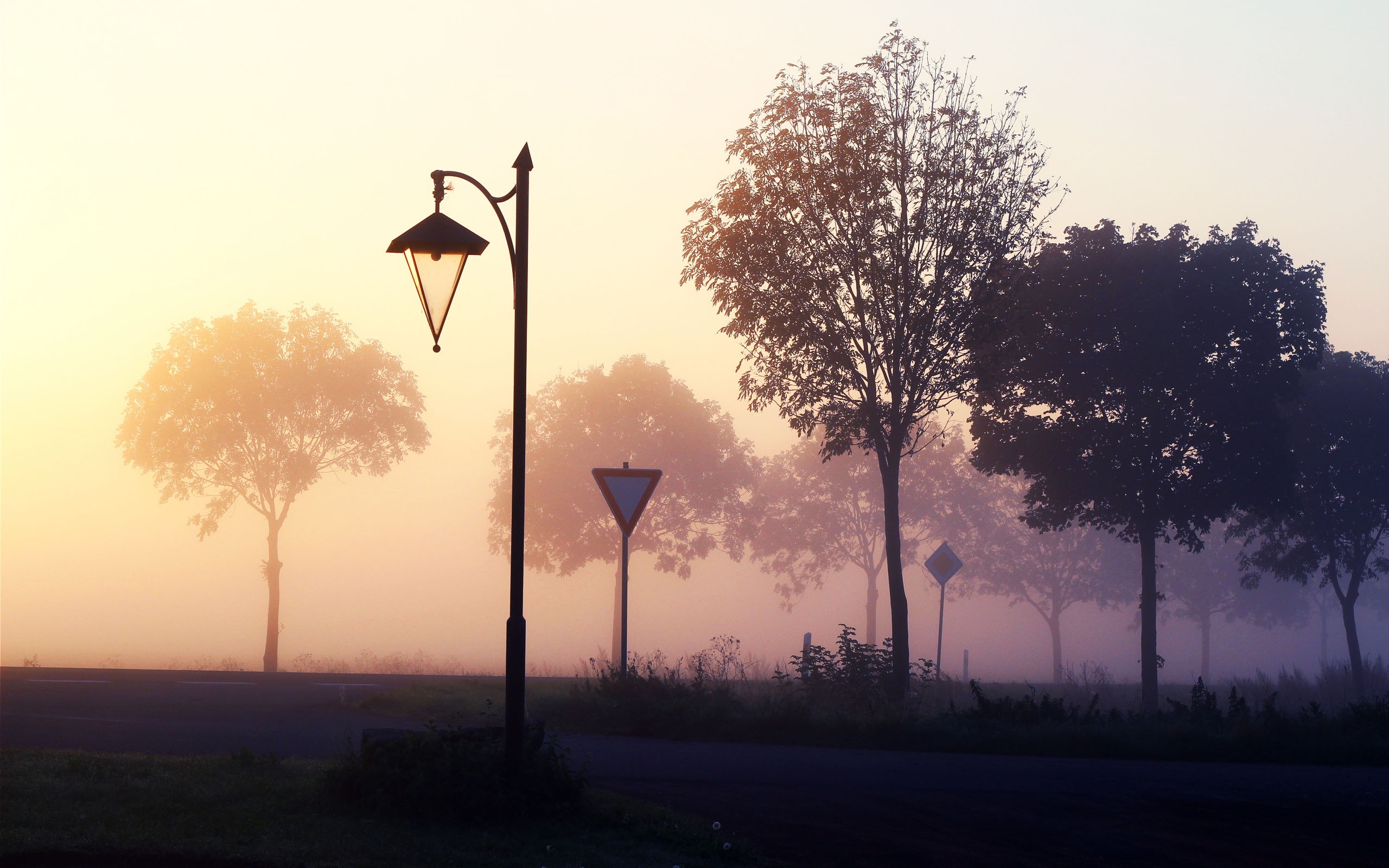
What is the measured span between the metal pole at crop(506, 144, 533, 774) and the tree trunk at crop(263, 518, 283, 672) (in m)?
26.9

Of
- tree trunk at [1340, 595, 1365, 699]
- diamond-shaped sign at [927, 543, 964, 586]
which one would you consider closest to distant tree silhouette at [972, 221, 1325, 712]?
diamond-shaped sign at [927, 543, 964, 586]

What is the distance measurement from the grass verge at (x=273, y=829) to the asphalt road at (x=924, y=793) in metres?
0.76

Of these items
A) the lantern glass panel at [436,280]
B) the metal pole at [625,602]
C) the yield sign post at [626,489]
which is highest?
the lantern glass panel at [436,280]

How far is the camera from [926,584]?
80.2 metres

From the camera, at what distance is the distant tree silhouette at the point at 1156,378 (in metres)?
25.3

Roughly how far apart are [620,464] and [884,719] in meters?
31.7

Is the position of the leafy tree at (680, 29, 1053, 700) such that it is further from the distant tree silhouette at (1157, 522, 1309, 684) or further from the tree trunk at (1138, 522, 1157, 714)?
the distant tree silhouette at (1157, 522, 1309, 684)

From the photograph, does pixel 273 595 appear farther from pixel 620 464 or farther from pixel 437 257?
pixel 437 257

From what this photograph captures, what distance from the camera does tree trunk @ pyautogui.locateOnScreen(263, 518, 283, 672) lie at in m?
32.9

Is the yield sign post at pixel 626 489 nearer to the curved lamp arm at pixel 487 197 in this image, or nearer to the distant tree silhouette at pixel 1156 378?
the curved lamp arm at pixel 487 197

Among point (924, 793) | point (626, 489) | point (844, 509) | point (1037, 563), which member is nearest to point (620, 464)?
point (844, 509)

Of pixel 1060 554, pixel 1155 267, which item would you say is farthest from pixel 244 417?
pixel 1060 554

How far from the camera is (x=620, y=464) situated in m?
45.9

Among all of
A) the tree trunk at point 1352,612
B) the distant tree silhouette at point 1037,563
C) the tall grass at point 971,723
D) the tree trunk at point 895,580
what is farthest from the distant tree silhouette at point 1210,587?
the tall grass at point 971,723
